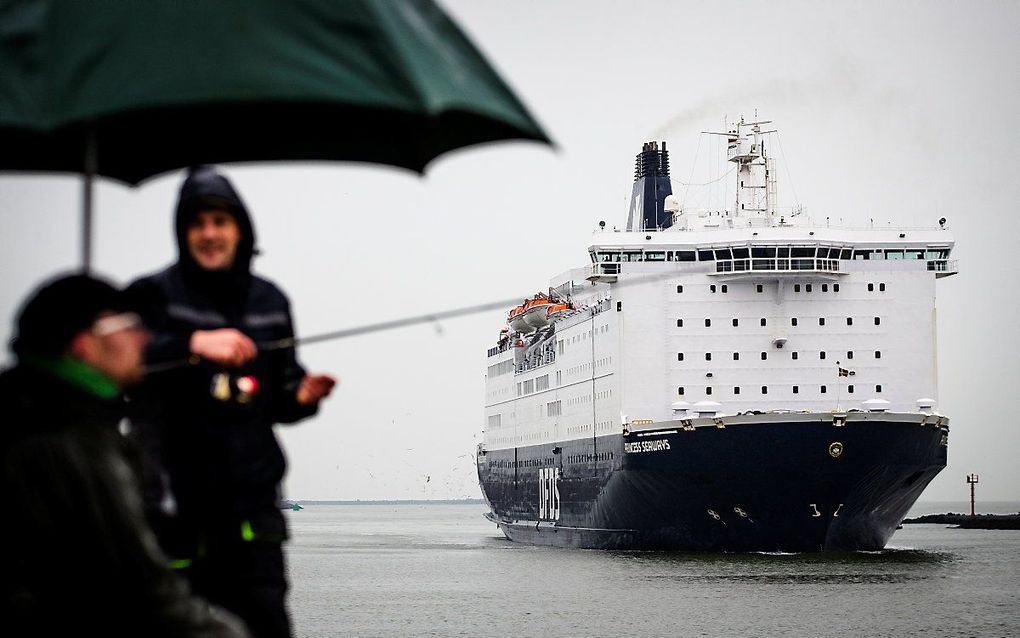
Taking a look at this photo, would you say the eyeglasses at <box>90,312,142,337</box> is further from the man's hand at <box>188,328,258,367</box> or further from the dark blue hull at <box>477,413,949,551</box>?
the dark blue hull at <box>477,413,949,551</box>

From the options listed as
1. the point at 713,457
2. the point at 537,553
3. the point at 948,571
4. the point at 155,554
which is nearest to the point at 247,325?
the point at 155,554

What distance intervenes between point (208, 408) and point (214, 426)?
2.1 inches

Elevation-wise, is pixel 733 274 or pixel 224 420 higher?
pixel 733 274

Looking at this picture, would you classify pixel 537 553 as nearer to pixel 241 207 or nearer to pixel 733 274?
pixel 733 274

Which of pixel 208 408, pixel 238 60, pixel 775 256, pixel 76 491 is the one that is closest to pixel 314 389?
pixel 208 408

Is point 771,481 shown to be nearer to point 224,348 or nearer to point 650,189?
point 650,189

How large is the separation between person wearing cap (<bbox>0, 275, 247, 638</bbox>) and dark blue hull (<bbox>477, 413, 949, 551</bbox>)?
33929mm

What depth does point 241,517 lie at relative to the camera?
163 inches

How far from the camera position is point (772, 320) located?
38625mm

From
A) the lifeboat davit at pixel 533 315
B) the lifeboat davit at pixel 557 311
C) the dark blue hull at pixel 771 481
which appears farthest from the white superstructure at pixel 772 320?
the lifeboat davit at pixel 533 315

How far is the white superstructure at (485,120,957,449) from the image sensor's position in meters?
38.5

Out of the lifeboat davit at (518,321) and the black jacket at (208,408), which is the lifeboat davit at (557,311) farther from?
the black jacket at (208,408)

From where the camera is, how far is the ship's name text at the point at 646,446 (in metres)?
37.7

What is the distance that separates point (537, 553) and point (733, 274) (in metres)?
13.5
